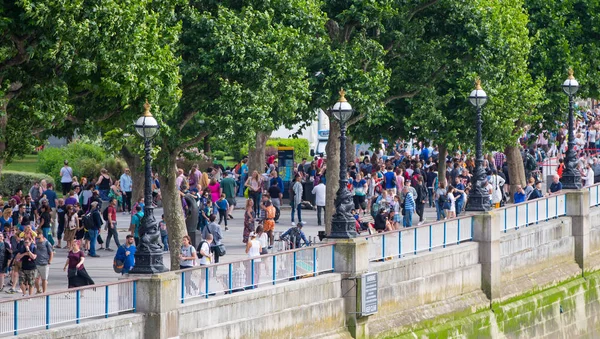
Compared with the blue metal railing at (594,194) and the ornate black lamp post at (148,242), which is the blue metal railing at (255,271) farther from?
the blue metal railing at (594,194)

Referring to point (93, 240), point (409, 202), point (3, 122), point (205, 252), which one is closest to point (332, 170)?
point (409, 202)

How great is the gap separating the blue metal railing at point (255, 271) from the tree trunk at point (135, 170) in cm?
1026

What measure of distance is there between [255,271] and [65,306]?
497 cm

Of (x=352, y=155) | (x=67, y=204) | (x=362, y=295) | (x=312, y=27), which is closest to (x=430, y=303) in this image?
(x=362, y=295)

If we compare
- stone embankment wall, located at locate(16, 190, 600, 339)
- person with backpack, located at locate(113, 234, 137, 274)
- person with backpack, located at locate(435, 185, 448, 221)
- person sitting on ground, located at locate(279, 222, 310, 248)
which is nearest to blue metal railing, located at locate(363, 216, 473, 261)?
stone embankment wall, located at locate(16, 190, 600, 339)

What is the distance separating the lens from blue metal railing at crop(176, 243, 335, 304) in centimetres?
2520

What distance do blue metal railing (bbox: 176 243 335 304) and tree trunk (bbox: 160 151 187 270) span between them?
7.91 metres

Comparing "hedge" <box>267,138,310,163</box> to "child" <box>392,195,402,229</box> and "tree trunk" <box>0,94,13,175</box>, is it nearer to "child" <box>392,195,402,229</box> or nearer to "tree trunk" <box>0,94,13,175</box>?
"child" <box>392,195,402,229</box>

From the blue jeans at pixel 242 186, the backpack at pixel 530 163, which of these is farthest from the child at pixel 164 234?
the backpack at pixel 530 163

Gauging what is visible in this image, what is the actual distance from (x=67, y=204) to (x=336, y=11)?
9.61m

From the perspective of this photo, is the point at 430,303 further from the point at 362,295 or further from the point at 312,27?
the point at 312,27

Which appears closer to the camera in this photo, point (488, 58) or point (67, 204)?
point (67, 204)

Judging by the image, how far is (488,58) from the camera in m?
44.9

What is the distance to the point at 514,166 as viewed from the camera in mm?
53281
